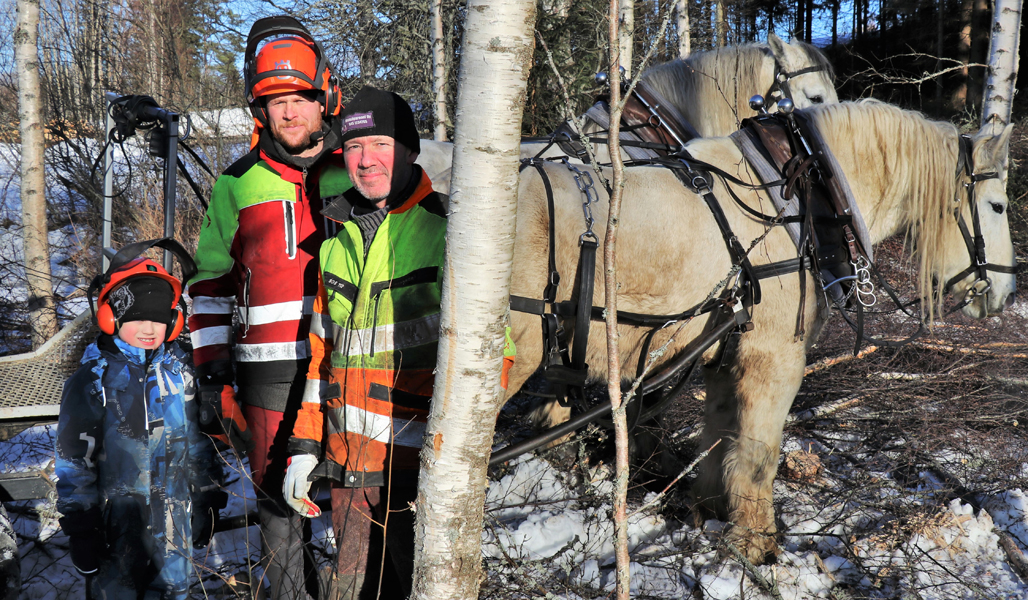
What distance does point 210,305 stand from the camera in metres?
2.27

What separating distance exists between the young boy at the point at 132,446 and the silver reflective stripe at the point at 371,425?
0.94 metres

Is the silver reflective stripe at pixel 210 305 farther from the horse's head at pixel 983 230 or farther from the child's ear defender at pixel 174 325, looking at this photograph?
the horse's head at pixel 983 230

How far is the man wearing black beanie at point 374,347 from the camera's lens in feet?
5.67

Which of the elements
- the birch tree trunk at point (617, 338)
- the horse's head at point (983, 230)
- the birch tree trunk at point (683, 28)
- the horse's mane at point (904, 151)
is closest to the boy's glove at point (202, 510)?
the birch tree trunk at point (617, 338)

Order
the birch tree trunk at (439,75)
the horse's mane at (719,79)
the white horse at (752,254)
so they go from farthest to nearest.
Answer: the birch tree trunk at (439,75)
the horse's mane at (719,79)
the white horse at (752,254)

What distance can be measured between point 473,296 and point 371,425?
55 cm

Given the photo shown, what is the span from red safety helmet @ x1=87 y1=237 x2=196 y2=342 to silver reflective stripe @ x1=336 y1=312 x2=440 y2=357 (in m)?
1.00

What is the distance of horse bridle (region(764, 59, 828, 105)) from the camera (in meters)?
4.68

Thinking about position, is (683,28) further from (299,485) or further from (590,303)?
(299,485)

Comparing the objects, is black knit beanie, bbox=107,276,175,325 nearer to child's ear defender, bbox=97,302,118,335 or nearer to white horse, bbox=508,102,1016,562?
child's ear defender, bbox=97,302,118,335

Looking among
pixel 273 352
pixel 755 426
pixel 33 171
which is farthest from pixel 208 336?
pixel 33 171

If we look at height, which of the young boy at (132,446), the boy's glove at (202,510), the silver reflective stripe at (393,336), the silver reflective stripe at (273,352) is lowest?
the boy's glove at (202,510)

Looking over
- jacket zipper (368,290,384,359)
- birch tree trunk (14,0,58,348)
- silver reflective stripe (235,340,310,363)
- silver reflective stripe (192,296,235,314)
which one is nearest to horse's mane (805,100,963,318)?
jacket zipper (368,290,384,359)

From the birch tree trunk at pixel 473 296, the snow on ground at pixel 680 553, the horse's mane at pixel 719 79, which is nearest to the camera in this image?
the birch tree trunk at pixel 473 296
